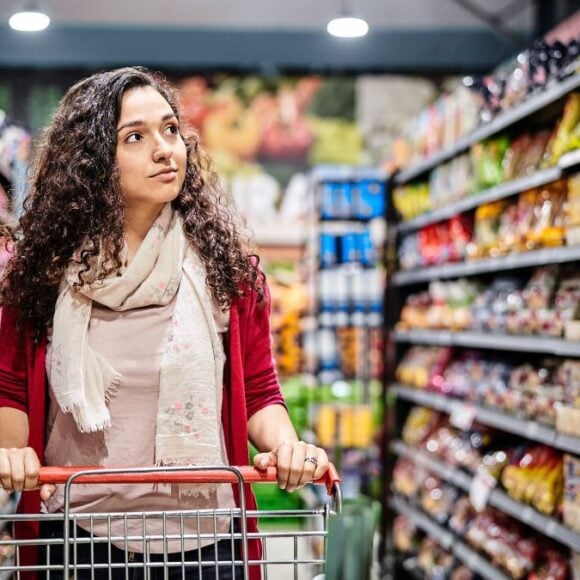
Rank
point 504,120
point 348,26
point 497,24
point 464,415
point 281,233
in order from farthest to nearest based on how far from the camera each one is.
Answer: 1. point 281,233
2. point 497,24
3. point 348,26
4. point 464,415
5. point 504,120

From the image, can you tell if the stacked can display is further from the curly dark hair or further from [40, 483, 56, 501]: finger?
[40, 483, 56, 501]: finger

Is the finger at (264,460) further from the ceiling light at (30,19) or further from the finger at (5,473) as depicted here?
the ceiling light at (30,19)

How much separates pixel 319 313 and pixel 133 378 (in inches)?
191

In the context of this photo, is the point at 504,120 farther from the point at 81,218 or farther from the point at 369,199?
the point at 369,199

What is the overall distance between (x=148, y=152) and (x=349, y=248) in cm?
479

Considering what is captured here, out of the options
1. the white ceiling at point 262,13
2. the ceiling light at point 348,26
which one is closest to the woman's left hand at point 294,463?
the ceiling light at point 348,26

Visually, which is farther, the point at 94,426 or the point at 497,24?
the point at 497,24

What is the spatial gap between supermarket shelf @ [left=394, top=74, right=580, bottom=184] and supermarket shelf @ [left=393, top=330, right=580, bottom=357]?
847 millimetres

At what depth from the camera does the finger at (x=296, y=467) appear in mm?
1688

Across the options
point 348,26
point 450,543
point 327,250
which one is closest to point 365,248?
point 327,250

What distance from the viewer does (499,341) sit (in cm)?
398

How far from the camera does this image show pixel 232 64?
29.0 feet

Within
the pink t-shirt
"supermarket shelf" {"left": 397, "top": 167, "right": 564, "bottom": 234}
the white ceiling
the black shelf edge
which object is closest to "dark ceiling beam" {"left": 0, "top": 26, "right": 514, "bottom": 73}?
the white ceiling

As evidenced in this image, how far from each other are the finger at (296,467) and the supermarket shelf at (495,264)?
1.73m
